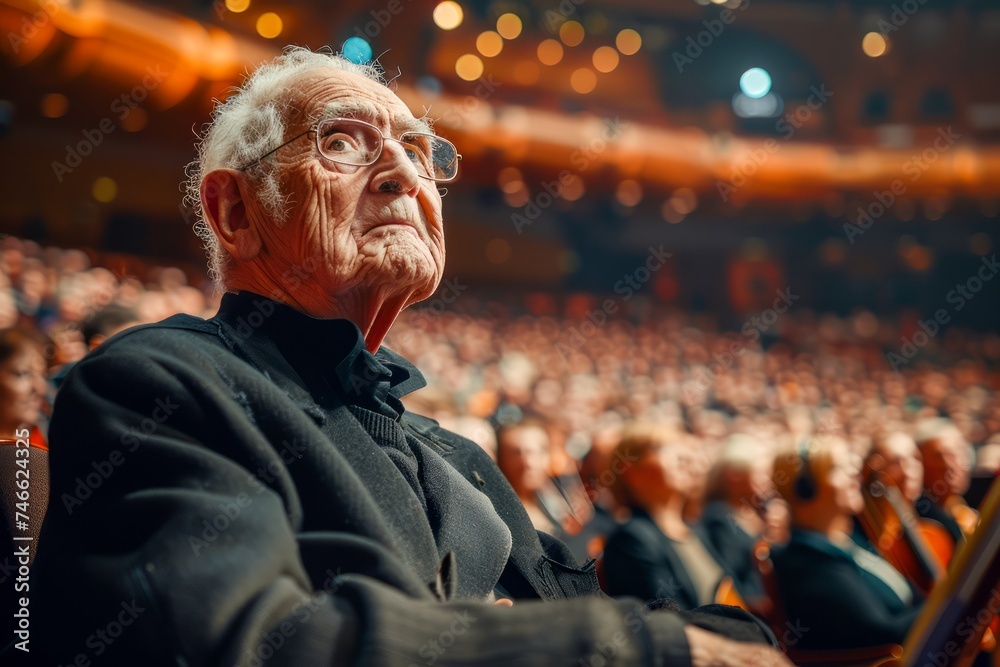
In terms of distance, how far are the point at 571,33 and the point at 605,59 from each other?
0.92 meters

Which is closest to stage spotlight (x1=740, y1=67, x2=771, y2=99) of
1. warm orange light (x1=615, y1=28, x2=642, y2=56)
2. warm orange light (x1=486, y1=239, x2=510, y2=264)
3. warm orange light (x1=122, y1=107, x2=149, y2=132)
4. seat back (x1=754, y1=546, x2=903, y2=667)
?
warm orange light (x1=615, y1=28, x2=642, y2=56)

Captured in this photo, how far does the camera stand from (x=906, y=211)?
16.7 m

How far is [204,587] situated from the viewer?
0.75 meters

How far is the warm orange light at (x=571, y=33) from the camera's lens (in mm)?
16453

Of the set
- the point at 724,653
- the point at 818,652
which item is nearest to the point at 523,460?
the point at 818,652

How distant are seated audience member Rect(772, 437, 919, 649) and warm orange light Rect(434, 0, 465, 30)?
12680mm

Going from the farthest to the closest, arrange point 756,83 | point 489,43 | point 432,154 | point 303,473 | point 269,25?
point 756,83
point 489,43
point 269,25
point 432,154
point 303,473

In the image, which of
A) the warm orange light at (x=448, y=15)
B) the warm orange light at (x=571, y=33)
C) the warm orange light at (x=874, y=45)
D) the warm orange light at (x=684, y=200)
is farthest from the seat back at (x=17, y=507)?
the warm orange light at (x=874, y=45)

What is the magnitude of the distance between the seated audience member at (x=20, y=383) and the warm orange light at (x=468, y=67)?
1346cm

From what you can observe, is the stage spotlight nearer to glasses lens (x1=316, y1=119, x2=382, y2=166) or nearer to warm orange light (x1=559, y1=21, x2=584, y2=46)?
warm orange light (x1=559, y1=21, x2=584, y2=46)

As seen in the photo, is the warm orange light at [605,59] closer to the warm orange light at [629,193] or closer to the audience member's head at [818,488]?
the warm orange light at [629,193]

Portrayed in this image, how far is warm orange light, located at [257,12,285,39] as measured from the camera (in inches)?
444

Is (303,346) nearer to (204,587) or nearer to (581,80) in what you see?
(204,587)

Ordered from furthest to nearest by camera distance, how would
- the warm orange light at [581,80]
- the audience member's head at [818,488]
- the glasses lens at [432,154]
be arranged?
the warm orange light at [581,80] < the audience member's head at [818,488] < the glasses lens at [432,154]
